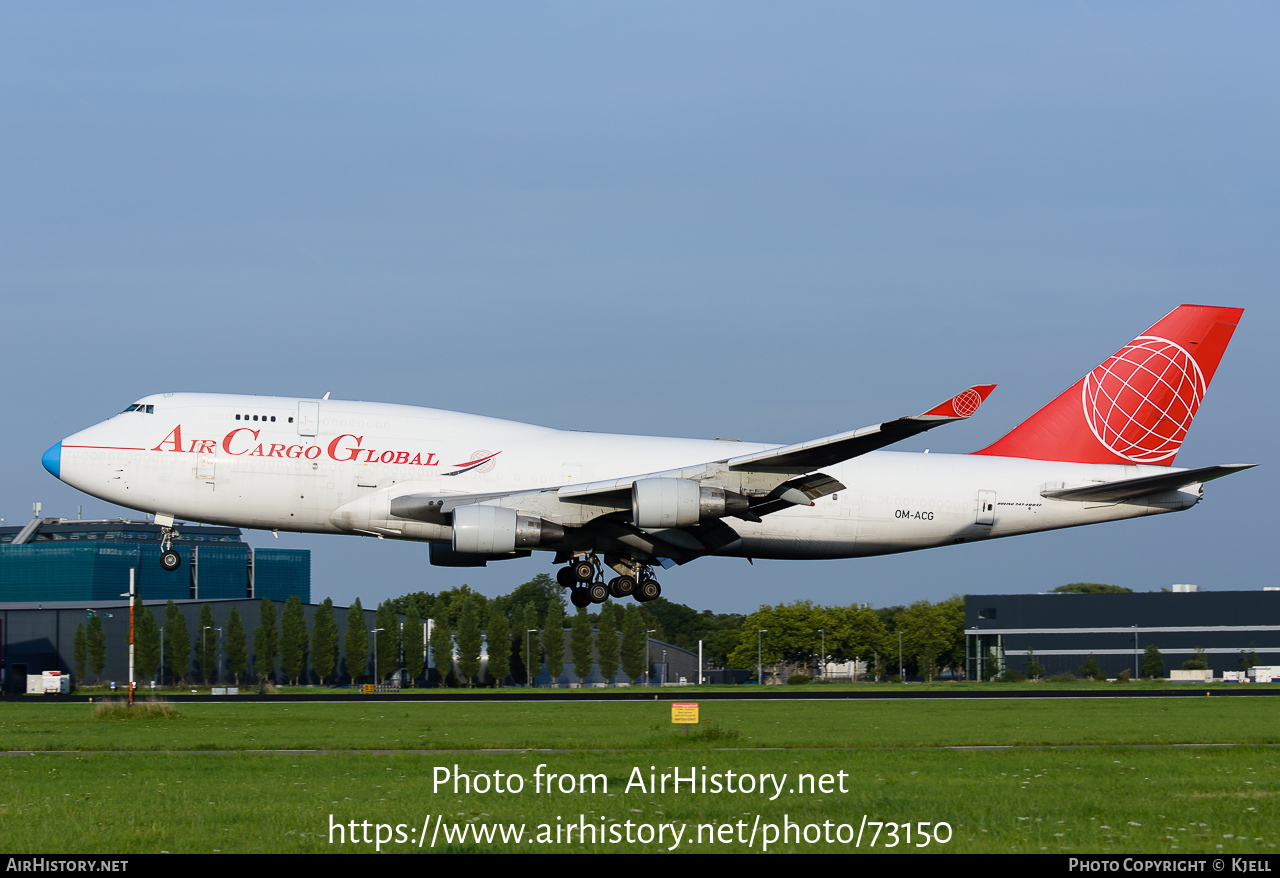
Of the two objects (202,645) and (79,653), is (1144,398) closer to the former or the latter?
(202,645)

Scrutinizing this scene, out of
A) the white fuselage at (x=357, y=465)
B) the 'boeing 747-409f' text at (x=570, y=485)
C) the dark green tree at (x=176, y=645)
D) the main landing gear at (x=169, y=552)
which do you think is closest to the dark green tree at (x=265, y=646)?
the dark green tree at (x=176, y=645)

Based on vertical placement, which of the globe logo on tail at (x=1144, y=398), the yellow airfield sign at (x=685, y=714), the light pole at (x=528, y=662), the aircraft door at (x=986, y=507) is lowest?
the light pole at (x=528, y=662)

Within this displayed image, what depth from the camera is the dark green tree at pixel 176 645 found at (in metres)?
120

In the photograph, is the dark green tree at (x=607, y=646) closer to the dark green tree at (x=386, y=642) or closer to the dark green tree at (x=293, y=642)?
the dark green tree at (x=386, y=642)

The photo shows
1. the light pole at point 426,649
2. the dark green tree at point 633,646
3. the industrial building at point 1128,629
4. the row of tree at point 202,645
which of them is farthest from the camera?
the dark green tree at point 633,646

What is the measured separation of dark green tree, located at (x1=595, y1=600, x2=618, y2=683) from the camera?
13325 cm

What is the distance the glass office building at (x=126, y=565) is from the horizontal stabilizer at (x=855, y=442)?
125449mm

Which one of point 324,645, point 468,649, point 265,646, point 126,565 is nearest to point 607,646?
point 468,649

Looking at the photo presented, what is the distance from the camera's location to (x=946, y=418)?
3253cm

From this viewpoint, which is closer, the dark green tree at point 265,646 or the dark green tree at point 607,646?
the dark green tree at point 265,646

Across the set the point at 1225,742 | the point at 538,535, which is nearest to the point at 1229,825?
the point at 1225,742

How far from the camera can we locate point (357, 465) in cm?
3628

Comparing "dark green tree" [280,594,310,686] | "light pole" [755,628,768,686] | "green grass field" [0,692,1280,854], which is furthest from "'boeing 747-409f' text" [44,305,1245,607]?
"dark green tree" [280,594,310,686]

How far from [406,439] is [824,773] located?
1712cm
